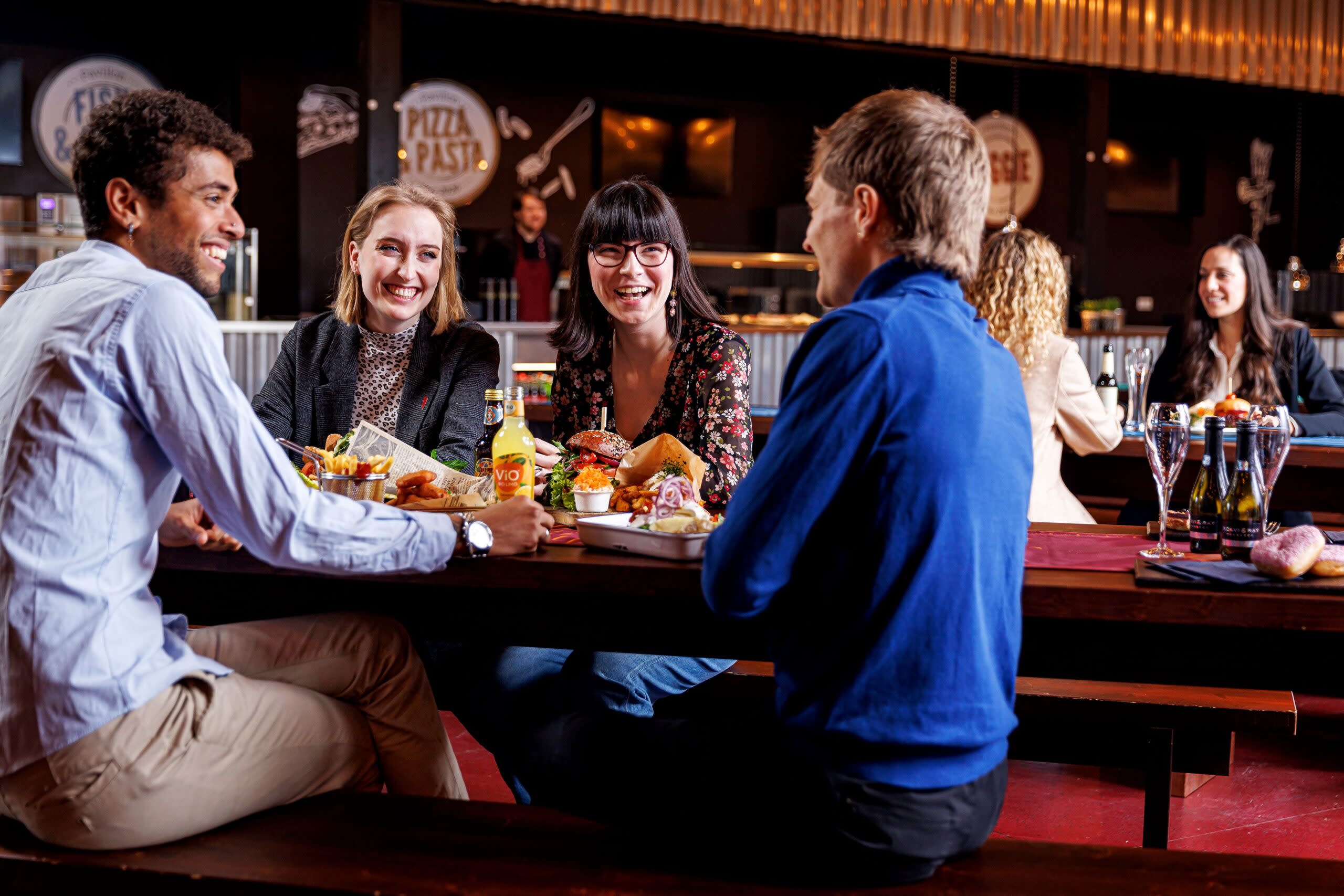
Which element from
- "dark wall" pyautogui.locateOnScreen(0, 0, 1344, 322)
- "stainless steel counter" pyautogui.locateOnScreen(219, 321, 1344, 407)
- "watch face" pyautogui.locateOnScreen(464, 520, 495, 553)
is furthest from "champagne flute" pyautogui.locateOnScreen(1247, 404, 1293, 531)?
"dark wall" pyautogui.locateOnScreen(0, 0, 1344, 322)

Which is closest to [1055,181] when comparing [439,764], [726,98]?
[726,98]

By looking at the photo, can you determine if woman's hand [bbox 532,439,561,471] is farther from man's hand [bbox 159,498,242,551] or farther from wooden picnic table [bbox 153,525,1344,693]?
man's hand [bbox 159,498,242,551]

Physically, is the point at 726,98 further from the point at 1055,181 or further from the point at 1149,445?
the point at 1149,445

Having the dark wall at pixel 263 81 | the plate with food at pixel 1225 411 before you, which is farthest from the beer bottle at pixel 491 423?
the dark wall at pixel 263 81

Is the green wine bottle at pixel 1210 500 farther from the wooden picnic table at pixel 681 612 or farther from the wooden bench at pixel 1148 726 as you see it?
the wooden bench at pixel 1148 726

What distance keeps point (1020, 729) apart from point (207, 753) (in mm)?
1663

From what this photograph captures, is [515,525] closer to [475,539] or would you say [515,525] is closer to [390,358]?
[475,539]

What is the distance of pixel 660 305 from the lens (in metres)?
2.85

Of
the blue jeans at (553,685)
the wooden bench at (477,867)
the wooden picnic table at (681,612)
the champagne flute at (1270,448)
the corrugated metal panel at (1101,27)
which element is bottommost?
the wooden bench at (477,867)

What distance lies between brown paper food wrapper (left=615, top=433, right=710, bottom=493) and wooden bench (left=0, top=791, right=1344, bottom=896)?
26.9 inches

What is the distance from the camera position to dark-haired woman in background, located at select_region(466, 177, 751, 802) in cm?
231

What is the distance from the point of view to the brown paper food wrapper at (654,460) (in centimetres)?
221

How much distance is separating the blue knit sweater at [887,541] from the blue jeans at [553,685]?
0.72m

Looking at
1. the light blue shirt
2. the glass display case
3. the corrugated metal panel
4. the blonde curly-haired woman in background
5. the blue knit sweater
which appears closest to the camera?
the blue knit sweater
